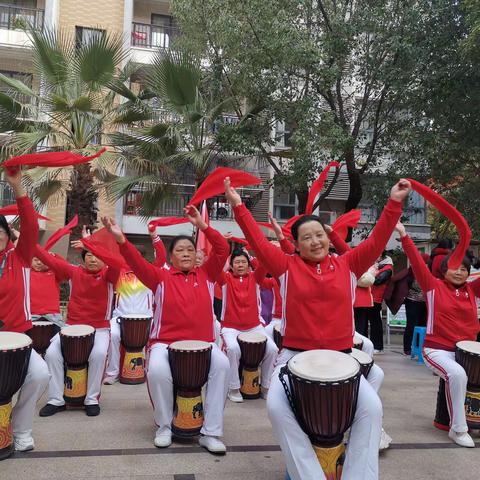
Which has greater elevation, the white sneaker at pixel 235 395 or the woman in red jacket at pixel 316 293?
the woman in red jacket at pixel 316 293

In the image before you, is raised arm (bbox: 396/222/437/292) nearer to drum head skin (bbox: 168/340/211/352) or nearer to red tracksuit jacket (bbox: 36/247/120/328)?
drum head skin (bbox: 168/340/211/352)

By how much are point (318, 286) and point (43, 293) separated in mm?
4376

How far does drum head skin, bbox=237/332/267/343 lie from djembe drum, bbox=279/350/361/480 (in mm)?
2756

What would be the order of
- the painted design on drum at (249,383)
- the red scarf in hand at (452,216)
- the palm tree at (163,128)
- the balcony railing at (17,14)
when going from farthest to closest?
the balcony railing at (17,14) → the palm tree at (163,128) → the painted design on drum at (249,383) → the red scarf in hand at (452,216)

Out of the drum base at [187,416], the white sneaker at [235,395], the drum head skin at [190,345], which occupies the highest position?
the drum head skin at [190,345]

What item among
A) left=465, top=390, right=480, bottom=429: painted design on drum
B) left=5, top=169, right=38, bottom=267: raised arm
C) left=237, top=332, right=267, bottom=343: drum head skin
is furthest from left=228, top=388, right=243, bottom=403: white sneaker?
left=5, top=169, right=38, bottom=267: raised arm

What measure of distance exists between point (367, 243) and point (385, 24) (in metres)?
8.67

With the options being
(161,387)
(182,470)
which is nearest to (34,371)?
(161,387)

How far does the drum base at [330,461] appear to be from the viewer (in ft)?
9.32

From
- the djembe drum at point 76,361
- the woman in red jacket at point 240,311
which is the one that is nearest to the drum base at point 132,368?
the woman in red jacket at point 240,311

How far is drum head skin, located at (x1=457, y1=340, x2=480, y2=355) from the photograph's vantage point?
4.34m

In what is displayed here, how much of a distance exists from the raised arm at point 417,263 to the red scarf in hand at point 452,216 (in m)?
0.22

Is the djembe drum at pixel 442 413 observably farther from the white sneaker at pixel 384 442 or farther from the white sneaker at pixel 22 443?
the white sneaker at pixel 22 443

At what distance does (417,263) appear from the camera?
4.43 m
